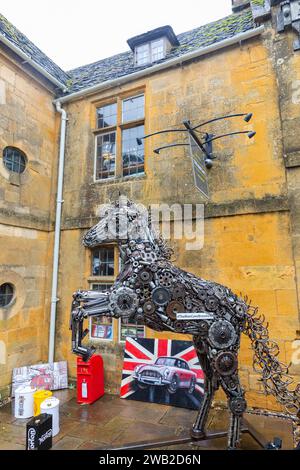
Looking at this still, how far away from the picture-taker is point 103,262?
6.80 metres

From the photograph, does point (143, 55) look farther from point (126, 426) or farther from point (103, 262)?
point (126, 426)

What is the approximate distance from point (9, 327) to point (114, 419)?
295 cm

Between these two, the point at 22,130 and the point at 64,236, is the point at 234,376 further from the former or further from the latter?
the point at 22,130

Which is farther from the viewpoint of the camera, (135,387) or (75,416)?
(135,387)

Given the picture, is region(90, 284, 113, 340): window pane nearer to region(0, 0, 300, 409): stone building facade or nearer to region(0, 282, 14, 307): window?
region(0, 0, 300, 409): stone building facade

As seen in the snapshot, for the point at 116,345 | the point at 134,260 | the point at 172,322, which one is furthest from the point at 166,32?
the point at 116,345

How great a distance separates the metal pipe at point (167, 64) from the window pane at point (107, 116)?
1.50 ft

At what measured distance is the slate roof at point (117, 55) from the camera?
6.73 m

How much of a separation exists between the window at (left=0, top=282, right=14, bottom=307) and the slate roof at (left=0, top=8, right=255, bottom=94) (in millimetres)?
5425

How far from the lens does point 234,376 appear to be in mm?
3404

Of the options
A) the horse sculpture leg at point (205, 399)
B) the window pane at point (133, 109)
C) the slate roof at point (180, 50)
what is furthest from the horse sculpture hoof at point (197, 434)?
the slate roof at point (180, 50)

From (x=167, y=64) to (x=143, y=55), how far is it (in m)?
1.32

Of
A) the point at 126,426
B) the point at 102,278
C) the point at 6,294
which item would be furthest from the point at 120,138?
the point at 126,426

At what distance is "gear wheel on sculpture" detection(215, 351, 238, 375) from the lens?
3.37 m
